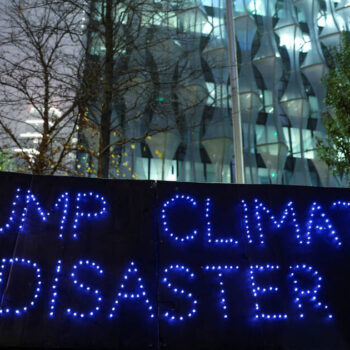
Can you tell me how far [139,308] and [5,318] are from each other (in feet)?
4.24

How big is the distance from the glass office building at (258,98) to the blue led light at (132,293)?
57.3ft

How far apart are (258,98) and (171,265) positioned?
2244 cm

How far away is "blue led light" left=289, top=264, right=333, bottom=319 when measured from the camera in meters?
4.24

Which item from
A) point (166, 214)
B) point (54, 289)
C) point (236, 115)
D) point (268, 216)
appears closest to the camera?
point (54, 289)

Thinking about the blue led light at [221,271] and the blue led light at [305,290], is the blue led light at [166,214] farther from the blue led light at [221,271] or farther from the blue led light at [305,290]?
the blue led light at [305,290]

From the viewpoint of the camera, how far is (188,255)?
433cm

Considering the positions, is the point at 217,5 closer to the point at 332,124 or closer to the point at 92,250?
the point at 332,124

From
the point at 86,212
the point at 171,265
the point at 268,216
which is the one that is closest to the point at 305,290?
the point at 268,216

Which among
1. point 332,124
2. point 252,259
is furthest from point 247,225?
point 332,124

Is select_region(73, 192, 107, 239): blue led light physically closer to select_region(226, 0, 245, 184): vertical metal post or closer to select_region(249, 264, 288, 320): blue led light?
select_region(249, 264, 288, 320): blue led light

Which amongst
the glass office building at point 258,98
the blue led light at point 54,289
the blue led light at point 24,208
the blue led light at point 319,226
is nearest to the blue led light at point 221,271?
the blue led light at point 319,226

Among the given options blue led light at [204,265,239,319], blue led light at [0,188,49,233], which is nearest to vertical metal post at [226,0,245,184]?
blue led light at [204,265,239,319]

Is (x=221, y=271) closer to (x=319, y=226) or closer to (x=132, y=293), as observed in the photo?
(x=132, y=293)

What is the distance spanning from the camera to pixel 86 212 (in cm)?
443
